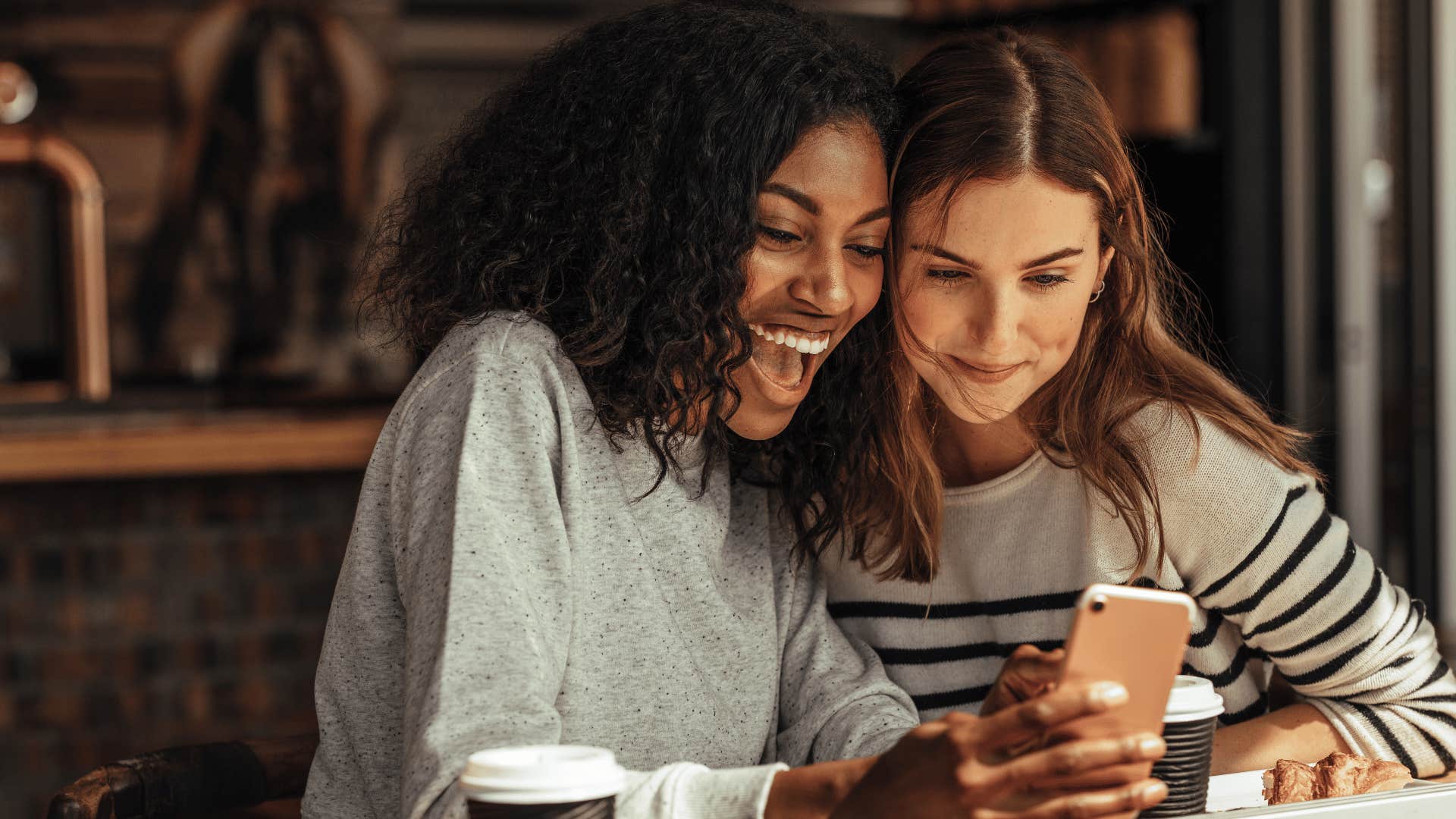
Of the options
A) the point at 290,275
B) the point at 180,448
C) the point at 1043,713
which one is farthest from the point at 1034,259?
the point at 290,275

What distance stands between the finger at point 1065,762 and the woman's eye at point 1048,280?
0.57m

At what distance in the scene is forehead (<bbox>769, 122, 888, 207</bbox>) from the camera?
124cm

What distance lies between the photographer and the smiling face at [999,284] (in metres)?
1.30

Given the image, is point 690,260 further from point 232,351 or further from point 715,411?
point 232,351

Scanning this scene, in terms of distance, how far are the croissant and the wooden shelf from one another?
228cm

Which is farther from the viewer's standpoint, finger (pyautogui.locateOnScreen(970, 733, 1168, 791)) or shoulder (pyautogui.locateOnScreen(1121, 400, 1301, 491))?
shoulder (pyautogui.locateOnScreen(1121, 400, 1301, 491))

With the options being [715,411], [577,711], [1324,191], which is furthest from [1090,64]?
[577,711]

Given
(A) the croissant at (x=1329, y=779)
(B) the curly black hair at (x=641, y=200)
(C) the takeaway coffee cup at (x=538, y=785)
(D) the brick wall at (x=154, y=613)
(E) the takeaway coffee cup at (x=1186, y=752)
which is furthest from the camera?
(D) the brick wall at (x=154, y=613)

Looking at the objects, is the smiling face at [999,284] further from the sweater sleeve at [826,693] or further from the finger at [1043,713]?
the finger at [1043,713]

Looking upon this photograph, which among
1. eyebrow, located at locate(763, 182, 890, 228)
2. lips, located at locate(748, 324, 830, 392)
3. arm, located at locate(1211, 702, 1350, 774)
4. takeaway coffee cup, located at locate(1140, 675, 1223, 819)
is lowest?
arm, located at locate(1211, 702, 1350, 774)

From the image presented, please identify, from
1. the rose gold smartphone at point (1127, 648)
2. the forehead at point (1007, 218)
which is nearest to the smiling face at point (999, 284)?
the forehead at point (1007, 218)

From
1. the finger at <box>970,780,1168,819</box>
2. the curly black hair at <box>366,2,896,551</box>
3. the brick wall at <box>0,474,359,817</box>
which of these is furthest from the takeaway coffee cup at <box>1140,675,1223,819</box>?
the brick wall at <box>0,474,359,817</box>

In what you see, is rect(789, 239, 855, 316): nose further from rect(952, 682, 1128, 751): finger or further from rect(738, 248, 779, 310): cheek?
rect(952, 682, 1128, 751): finger

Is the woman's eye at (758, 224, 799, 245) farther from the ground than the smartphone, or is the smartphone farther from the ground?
the woman's eye at (758, 224, 799, 245)
